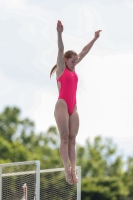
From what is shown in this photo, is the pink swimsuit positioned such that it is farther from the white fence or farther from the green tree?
the green tree

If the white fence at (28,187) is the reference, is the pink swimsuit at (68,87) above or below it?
above

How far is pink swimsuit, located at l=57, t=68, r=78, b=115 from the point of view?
398 inches

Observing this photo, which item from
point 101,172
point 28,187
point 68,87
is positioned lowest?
point 28,187

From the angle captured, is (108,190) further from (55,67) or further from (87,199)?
(55,67)

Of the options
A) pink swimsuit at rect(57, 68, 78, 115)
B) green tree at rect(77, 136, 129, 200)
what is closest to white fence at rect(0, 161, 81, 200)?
pink swimsuit at rect(57, 68, 78, 115)

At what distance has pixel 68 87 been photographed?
10.1 metres

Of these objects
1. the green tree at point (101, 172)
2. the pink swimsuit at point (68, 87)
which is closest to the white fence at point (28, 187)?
the pink swimsuit at point (68, 87)

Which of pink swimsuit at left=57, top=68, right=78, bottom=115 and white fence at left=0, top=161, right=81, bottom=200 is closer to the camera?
pink swimsuit at left=57, top=68, right=78, bottom=115

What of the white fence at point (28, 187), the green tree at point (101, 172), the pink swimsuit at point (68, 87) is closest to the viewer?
the pink swimsuit at point (68, 87)

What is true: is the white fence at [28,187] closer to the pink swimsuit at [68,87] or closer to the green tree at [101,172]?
the pink swimsuit at [68,87]

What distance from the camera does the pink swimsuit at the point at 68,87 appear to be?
33.2 ft

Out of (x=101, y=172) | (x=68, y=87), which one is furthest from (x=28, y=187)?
(x=101, y=172)

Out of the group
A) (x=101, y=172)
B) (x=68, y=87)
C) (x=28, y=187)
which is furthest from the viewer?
(x=101, y=172)

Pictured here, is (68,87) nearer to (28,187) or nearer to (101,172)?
(28,187)
